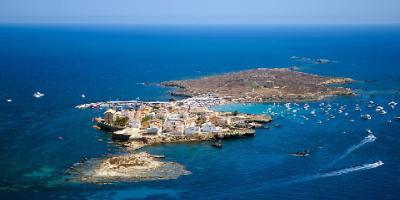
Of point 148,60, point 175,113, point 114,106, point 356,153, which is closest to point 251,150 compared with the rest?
point 356,153

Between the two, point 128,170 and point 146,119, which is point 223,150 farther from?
point 146,119

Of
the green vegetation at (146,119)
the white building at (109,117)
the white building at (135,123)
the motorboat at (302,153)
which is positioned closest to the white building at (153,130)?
the white building at (135,123)

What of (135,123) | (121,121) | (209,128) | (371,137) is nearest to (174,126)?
(209,128)

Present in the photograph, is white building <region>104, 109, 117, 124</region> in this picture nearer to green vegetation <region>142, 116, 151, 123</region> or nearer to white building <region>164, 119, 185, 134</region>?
green vegetation <region>142, 116, 151, 123</region>

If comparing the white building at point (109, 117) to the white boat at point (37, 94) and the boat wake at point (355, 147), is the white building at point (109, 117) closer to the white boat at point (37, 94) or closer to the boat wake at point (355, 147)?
the white boat at point (37, 94)

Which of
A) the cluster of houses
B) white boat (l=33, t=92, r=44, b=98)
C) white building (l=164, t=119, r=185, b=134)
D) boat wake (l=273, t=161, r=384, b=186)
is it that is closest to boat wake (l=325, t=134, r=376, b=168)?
boat wake (l=273, t=161, r=384, b=186)

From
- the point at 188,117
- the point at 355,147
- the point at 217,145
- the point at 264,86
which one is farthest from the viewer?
the point at 264,86

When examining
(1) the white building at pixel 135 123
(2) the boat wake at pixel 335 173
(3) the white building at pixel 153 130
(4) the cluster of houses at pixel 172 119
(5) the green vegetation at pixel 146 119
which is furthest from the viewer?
(5) the green vegetation at pixel 146 119

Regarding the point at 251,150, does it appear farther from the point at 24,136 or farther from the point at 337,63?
the point at 337,63
